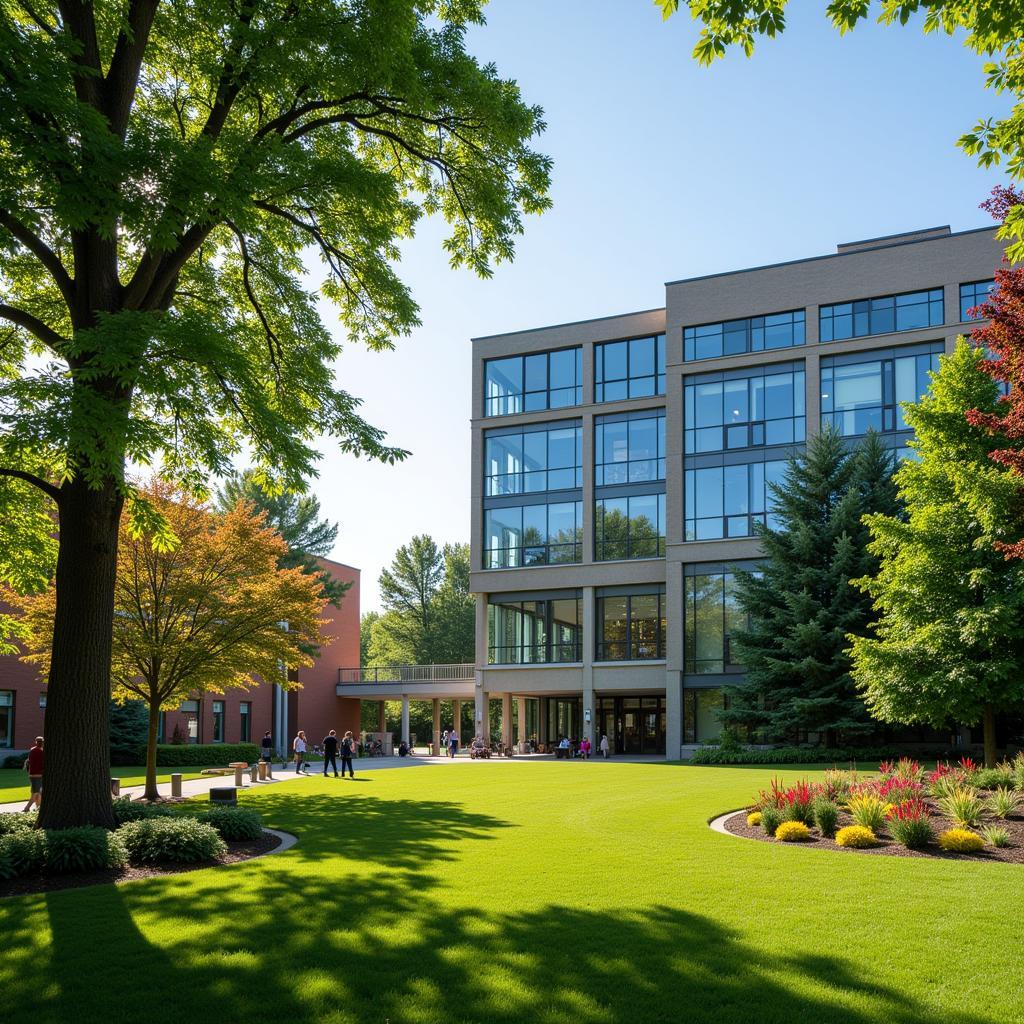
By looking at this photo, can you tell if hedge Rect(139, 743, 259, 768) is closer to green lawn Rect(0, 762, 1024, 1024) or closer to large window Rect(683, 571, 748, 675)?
large window Rect(683, 571, 748, 675)

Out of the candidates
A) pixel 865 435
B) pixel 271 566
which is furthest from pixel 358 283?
pixel 865 435

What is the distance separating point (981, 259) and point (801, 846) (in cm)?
3079

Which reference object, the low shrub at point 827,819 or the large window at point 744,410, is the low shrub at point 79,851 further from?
the large window at point 744,410

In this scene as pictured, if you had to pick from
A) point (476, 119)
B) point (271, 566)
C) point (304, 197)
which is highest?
point (476, 119)

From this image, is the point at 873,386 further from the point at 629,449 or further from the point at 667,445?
the point at 629,449

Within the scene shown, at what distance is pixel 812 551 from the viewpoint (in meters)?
33.8

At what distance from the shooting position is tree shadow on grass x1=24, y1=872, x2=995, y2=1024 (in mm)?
6473

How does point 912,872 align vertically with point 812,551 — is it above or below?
below

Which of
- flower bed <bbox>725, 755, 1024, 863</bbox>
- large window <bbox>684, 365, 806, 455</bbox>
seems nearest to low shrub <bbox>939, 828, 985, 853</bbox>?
flower bed <bbox>725, 755, 1024, 863</bbox>

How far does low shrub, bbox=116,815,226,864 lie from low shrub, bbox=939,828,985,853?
942 cm

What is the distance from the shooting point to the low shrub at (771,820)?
46.7 ft

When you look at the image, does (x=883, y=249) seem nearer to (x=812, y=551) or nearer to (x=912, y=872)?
(x=812, y=551)

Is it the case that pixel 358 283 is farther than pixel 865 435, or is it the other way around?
pixel 865 435

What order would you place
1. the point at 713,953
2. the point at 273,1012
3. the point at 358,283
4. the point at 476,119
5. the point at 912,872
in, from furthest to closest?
the point at 358,283 < the point at 476,119 < the point at 912,872 < the point at 713,953 < the point at 273,1012
